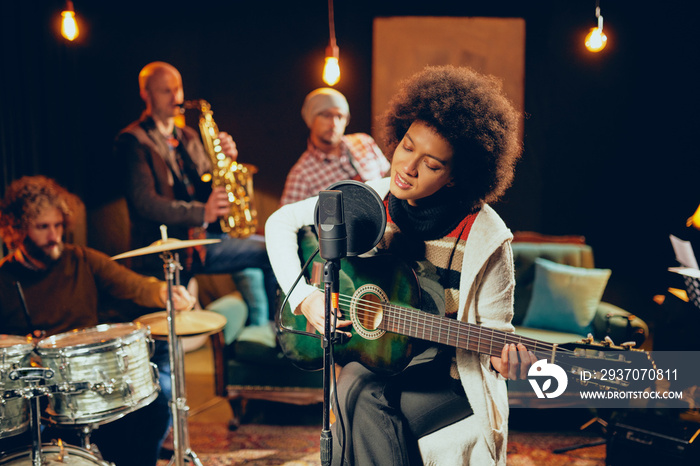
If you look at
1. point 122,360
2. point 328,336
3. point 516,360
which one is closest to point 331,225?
point 328,336

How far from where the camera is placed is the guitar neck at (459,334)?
5.82 ft

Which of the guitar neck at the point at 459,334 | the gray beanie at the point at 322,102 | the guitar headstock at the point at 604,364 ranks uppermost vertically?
the gray beanie at the point at 322,102

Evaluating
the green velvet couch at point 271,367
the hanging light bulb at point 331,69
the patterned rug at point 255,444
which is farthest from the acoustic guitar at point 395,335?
the hanging light bulb at point 331,69

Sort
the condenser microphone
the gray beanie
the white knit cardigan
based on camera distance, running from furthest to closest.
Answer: the gray beanie < the white knit cardigan < the condenser microphone

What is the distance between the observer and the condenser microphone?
1.49 meters

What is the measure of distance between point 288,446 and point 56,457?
4.35 feet

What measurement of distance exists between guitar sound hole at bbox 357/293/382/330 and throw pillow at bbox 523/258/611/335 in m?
2.02

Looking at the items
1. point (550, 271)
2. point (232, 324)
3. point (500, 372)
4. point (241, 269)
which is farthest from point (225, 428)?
point (550, 271)

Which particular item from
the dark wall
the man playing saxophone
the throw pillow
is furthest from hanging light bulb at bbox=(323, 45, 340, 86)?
the throw pillow

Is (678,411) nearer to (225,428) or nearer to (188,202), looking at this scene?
(225,428)

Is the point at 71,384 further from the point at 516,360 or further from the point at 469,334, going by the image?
the point at 516,360

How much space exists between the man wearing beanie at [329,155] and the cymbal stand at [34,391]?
2154 mm

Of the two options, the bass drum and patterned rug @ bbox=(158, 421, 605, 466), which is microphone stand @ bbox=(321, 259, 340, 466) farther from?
patterned rug @ bbox=(158, 421, 605, 466)

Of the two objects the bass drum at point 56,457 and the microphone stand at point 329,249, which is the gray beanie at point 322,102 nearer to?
the microphone stand at point 329,249
